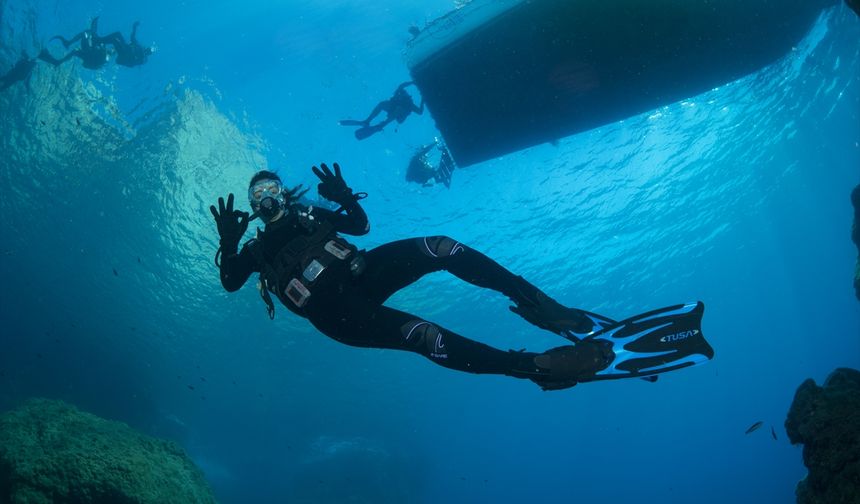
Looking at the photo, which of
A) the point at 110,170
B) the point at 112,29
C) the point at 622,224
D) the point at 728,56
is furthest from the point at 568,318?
the point at 622,224

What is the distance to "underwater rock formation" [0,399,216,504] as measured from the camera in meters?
7.86

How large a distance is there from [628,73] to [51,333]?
3157 cm

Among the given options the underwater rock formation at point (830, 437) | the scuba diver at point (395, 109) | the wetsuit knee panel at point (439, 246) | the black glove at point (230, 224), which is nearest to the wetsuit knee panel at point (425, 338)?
the wetsuit knee panel at point (439, 246)

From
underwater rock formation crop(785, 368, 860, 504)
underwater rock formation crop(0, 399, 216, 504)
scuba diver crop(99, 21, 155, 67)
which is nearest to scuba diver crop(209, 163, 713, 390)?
underwater rock formation crop(785, 368, 860, 504)

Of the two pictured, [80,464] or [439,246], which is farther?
[80,464]

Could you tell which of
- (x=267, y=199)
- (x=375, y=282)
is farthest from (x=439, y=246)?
(x=267, y=199)

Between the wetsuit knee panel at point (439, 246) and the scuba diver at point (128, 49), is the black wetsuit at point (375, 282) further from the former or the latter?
the scuba diver at point (128, 49)

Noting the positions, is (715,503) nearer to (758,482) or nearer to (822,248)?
(758,482)

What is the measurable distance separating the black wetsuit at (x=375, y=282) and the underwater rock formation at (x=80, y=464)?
754 cm

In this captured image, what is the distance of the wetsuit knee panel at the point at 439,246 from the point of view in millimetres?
3795

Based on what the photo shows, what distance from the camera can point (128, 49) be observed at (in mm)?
11414

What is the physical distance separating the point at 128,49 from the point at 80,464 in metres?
10.6

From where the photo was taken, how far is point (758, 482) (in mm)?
88062

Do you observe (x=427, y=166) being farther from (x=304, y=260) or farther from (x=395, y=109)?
(x=304, y=260)
